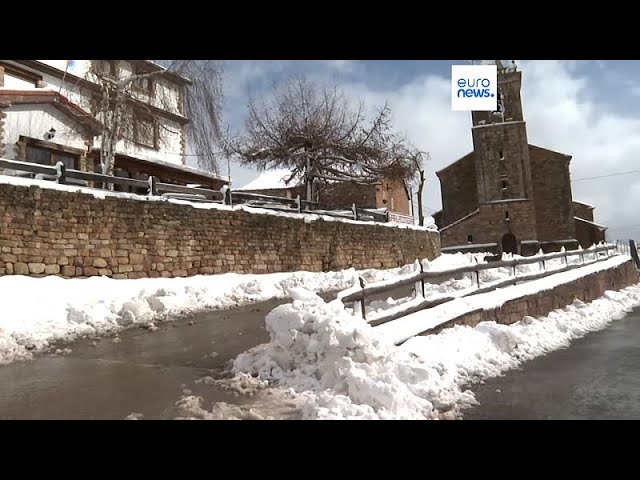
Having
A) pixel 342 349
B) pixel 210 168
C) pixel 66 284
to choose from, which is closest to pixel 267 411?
pixel 342 349

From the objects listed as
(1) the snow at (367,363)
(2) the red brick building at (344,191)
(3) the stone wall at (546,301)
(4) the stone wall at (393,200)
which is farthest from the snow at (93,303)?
(4) the stone wall at (393,200)

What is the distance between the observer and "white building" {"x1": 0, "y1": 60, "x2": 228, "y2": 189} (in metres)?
14.9

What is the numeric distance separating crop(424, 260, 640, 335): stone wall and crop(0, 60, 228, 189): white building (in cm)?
1272

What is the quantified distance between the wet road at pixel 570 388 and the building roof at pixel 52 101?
53.2 feet

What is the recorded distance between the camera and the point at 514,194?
36.9m

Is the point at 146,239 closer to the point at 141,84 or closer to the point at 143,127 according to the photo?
the point at 143,127

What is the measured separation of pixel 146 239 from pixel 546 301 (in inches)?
385

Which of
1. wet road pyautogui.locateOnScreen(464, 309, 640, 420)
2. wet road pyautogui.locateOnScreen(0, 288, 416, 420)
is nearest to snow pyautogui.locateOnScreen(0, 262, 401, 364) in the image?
wet road pyautogui.locateOnScreen(0, 288, 416, 420)

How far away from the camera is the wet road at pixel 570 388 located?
3830 mm

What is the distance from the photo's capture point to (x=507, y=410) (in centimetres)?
392

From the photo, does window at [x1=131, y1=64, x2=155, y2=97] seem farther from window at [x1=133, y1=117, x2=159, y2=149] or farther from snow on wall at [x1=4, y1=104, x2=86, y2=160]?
snow on wall at [x1=4, y1=104, x2=86, y2=160]

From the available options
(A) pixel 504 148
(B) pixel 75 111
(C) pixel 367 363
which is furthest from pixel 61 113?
(A) pixel 504 148
